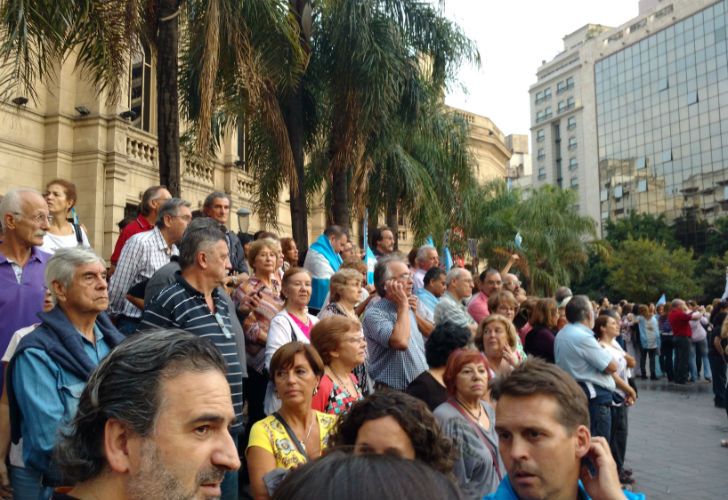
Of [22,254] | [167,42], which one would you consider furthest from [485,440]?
[167,42]

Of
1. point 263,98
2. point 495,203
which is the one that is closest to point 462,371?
point 263,98

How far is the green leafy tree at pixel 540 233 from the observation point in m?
33.3

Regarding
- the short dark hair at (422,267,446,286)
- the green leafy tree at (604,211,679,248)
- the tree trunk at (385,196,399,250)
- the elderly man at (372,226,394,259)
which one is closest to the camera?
the short dark hair at (422,267,446,286)

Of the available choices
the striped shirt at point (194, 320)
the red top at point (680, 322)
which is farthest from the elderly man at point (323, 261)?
the red top at point (680, 322)

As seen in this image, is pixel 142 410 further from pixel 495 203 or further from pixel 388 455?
pixel 495 203

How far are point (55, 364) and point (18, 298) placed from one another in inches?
48.7

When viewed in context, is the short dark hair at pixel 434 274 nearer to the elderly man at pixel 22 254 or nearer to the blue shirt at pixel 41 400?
the elderly man at pixel 22 254

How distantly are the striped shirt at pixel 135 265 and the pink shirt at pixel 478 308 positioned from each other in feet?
14.5

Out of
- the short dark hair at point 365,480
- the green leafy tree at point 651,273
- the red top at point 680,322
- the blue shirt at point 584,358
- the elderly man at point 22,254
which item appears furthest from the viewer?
the green leafy tree at point 651,273

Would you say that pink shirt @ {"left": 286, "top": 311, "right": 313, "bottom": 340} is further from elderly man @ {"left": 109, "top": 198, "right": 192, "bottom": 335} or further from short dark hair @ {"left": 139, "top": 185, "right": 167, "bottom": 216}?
short dark hair @ {"left": 139, "top": 185, "right": 167, "bottom": 216}

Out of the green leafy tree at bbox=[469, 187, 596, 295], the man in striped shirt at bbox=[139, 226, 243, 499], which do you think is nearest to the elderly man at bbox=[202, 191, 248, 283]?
the man in striped shirt at bbox=[139, 226, 243, 499]

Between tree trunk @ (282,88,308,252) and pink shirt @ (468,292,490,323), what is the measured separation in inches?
171

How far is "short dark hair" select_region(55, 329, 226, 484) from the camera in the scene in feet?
6.02

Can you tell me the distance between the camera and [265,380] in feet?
19.1
